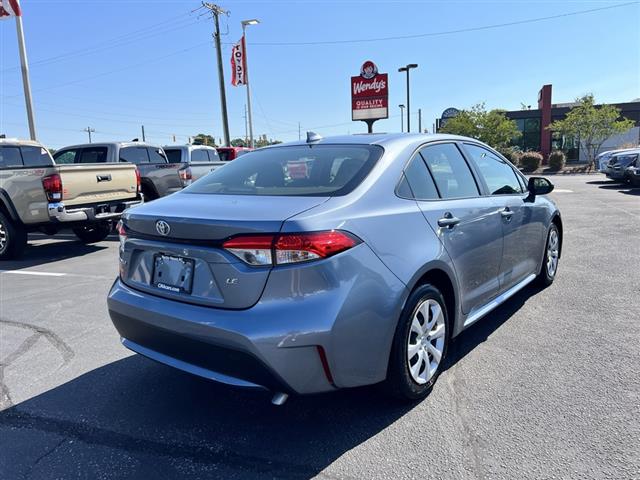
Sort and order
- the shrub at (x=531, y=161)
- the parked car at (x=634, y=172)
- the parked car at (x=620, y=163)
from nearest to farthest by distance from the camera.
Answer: the parked car at (x=634, y=172) → the parked car at (x=620, y=163) → the shrub at (x=531, y=161)

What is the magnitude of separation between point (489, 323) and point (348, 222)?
242 cm

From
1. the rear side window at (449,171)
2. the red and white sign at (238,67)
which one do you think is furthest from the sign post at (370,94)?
the rear side window at (449,171)

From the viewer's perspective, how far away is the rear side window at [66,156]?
11314 mm

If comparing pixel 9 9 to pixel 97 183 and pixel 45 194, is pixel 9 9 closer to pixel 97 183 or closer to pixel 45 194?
pixel 97 183

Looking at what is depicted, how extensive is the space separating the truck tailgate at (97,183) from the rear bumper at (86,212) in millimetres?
92

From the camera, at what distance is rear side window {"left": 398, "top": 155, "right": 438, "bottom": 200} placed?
3.12 m

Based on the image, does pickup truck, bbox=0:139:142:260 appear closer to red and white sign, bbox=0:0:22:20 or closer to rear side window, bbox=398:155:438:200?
rear side window, bbox=398:155:438:200

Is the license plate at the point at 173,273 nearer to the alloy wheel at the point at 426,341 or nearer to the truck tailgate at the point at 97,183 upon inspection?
the alloy wheel at the point at 426,341

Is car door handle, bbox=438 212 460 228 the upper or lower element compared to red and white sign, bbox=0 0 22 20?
lower

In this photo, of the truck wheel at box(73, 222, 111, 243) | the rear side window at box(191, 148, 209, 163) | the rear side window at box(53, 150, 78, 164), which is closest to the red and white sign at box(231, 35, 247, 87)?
the rear side window at box(191, 148, 209, 163)

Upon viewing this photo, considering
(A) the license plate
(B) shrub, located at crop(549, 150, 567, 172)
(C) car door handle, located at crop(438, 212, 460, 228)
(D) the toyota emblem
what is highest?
(D) the toyota emblem

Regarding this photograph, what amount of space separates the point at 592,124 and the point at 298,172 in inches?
1424

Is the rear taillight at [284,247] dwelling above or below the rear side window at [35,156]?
below

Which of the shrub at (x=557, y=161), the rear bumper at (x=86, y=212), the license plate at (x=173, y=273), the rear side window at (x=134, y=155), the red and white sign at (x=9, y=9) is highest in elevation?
the red and white sign at (x=9, y=9)
